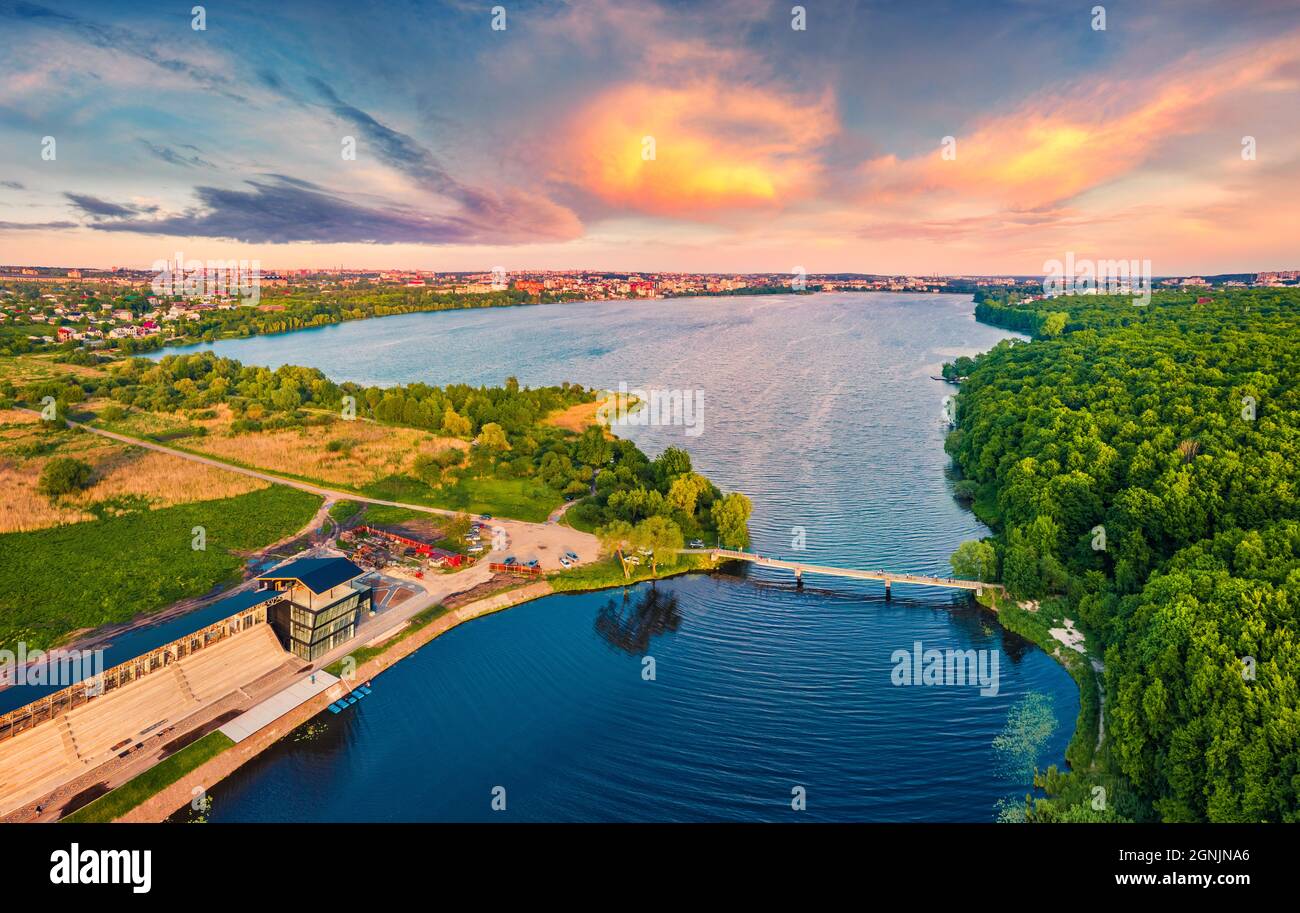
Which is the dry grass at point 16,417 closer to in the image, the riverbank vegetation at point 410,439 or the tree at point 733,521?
the riverbank vegetation at point 410,439

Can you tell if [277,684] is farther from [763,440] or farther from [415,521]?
[763,440]

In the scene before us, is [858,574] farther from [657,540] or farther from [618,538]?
[618,538]

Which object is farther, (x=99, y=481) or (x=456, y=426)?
(x=456, y=426)

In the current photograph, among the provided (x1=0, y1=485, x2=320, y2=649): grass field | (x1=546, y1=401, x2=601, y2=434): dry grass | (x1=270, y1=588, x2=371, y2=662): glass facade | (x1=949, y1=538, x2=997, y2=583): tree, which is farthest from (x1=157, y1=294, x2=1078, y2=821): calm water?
(x1=546, y1=401, x2=601, y2=434): dry grass

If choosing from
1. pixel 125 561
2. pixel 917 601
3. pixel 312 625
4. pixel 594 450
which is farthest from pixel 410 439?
pixel 917 601

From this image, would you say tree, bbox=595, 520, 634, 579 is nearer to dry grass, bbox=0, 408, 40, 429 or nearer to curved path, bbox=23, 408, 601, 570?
curved path, bbox=23, 408, 601, 570

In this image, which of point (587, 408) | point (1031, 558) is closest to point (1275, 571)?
point (1031, 558)
